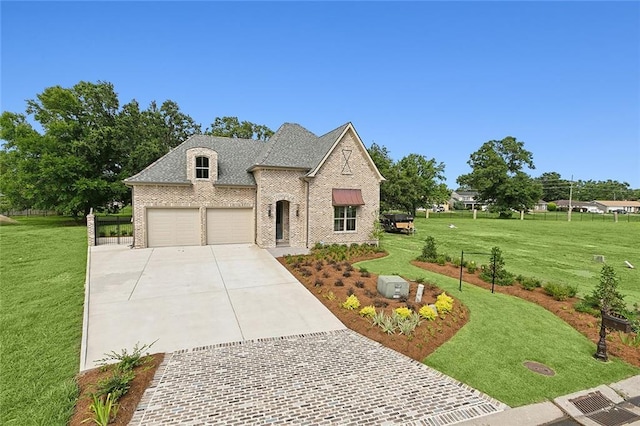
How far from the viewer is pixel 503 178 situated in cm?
6038

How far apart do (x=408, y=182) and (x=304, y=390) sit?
4212cm

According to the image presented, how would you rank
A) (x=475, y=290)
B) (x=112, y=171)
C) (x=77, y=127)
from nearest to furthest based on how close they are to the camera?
(x=475, y=290) → (x=77, y=127) → (x=112, y=171)

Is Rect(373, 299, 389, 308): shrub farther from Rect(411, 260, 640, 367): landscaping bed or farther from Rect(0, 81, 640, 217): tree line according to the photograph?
Rect(0, 81, 640, 217): tree line

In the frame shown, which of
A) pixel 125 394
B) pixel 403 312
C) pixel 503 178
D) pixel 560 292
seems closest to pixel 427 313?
pixel 403 312

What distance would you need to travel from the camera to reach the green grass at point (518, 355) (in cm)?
570

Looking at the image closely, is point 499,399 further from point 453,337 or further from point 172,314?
point 172,314

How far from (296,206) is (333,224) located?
2.64m

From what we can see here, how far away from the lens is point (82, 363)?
621cm

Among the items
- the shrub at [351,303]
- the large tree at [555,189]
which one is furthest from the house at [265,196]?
the large tree at [555,189]

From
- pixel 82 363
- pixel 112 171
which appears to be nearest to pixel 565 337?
pixel 82 363

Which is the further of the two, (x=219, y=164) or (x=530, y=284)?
(x=219, y=164)

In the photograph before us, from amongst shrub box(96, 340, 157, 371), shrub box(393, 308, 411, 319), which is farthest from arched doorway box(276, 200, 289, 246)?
shrub box(96, 340, 157, 371)

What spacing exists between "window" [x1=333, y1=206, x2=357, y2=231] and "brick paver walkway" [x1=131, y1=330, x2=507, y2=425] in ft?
43.2

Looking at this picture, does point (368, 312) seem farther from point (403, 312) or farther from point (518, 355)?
point (518, 355)
